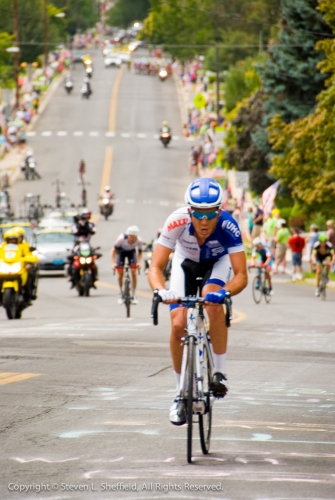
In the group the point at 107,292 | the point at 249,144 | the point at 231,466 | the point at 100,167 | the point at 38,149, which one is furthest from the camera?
the point at 38,149

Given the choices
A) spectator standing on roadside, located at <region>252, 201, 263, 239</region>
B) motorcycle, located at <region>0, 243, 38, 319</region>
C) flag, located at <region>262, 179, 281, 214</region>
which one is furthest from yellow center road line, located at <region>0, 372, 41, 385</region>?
spectator standing on roadside, located at <region>252, 201, 263, 239</region>

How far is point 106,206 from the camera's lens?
190 feet

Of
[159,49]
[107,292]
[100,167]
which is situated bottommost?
[107,292]

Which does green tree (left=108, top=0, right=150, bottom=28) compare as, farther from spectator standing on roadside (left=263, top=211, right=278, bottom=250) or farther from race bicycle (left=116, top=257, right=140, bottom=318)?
race bicycle (left=116, top=257, right=140, bottom=318)

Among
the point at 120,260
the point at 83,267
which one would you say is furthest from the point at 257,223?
the point at 120,260

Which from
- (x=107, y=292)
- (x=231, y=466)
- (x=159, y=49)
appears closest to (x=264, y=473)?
(x=231, y=466)

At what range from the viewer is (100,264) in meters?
39.8

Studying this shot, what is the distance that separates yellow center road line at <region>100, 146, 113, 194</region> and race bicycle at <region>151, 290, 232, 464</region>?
60.7 m

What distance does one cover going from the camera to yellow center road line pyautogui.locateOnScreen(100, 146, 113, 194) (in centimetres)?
7069

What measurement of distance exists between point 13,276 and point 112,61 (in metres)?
113

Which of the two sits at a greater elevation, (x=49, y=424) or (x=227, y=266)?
(x=227, y=266)

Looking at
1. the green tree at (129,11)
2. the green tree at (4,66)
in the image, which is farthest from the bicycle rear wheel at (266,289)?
the green tree at (129,11)

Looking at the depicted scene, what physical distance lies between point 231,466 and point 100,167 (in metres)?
68.9

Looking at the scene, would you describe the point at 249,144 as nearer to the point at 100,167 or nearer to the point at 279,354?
the point at 100,167
